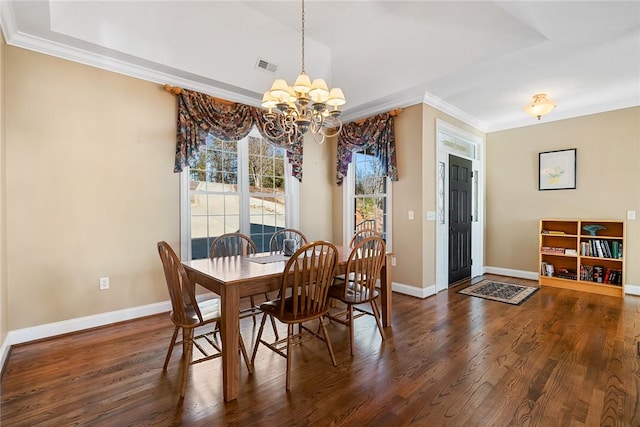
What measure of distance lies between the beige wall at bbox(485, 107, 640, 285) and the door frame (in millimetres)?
276

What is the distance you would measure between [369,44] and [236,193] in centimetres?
240

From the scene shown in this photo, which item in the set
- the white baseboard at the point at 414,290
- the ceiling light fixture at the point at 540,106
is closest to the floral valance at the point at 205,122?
the white baseboard at the point at 414,290

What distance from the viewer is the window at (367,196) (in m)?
4.48

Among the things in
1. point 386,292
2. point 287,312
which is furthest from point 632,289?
point 287,312

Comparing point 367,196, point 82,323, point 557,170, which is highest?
point 557,170

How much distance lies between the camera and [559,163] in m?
4.64

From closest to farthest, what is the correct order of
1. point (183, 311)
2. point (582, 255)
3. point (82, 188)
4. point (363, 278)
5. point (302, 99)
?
1. point (183, 311)
2. point (302, 99)
3. point (363, 278)
4. point (82, 188)
5. point (582, 255)

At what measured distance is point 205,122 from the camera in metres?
3.52

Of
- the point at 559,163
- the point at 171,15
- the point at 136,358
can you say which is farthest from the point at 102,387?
the point at 559,163

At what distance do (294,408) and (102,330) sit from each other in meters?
2.23

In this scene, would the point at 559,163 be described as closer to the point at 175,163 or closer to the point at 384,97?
the point at 384,97

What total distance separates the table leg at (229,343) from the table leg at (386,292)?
5.19 ft

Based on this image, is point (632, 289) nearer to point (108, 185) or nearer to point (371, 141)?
point (371, 141)

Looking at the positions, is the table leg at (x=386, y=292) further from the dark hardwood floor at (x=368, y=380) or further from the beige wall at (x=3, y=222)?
the beige wall at (x=3, y=222)
